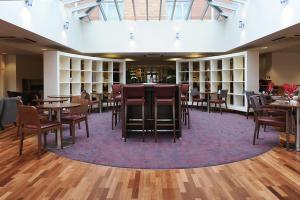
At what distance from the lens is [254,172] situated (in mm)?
4273

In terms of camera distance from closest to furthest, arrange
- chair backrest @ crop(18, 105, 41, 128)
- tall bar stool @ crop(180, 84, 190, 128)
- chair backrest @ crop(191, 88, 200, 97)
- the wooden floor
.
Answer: the wooden floor → chair backrest @ crop(18, 105, 41, 128) → tall bar stool @ crop(180, 84, 190, 128) → chair backrest @ crop(191, 88, 200, 97)

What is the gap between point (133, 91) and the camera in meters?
6.48

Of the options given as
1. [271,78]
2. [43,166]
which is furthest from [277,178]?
[271,78]

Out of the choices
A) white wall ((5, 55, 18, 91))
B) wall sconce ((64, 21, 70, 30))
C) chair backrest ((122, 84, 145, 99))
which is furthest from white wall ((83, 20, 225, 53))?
chair backrest ((122, 84, 145, 99))

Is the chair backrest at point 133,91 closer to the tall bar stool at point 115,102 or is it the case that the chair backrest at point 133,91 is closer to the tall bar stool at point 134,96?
the tall bar stool at point 134,96

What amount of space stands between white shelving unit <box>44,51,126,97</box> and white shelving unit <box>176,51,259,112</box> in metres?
3.22

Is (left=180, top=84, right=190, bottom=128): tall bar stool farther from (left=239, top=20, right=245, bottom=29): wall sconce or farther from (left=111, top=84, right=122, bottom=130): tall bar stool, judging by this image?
(left=239, top=20, right=245, bottom=29): wall sconce

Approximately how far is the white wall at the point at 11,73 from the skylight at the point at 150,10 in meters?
5.33

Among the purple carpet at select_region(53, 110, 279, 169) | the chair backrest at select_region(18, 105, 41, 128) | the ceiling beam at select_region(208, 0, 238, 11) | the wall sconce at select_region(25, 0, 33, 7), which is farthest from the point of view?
the ceiling beam at select_region(208, 0, 238, 11)

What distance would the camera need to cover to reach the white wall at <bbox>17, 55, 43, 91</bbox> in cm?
1523

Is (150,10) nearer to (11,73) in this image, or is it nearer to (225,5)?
(225,5)

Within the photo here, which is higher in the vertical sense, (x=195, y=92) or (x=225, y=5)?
(x=225, y=5)

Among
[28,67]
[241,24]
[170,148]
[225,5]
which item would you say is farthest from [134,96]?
[28,67]

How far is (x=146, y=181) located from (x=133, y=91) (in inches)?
113
